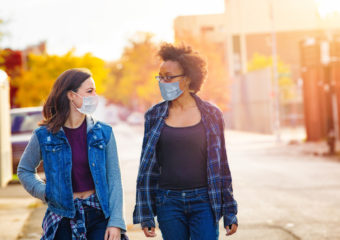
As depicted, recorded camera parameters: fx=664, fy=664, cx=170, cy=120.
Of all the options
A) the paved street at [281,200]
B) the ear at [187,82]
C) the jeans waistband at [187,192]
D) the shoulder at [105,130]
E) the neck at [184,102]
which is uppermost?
the ear at [187,82]

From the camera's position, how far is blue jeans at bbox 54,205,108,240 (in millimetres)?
3904

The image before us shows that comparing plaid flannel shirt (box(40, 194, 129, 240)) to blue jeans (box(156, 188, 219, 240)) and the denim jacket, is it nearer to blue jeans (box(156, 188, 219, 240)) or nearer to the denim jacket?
the denim jacket

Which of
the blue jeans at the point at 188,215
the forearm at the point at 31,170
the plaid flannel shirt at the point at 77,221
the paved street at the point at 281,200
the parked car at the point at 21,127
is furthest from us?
the parked car at the point at 21,127

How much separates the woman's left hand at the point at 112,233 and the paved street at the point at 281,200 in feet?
14.7

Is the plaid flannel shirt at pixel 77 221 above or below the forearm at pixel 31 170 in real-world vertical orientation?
below

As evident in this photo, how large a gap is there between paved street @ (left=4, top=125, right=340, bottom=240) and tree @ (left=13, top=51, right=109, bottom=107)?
29.9m

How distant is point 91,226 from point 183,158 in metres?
0.79

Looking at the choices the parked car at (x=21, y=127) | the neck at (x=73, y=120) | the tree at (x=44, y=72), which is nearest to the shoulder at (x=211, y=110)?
the neck at (x=73, y=120)

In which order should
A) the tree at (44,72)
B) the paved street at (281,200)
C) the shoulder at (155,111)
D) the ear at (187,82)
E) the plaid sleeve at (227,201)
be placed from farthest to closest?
the tree at (44,72) < the paved street at (281,200) < the ear at (187,82) < the shoulder at (155,111) < the plaid sleeve at (227,201)

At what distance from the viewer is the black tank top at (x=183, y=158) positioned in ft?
14.2

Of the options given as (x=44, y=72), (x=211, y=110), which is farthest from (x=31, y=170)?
(x=44, y=72)

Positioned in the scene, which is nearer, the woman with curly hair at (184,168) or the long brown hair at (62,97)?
the long brown hair at (62,97)

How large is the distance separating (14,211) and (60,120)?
7861 mm

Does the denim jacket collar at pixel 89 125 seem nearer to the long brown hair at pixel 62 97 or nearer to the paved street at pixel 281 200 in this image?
the long brown hair at pixel 62 97
